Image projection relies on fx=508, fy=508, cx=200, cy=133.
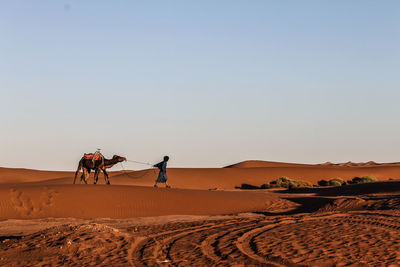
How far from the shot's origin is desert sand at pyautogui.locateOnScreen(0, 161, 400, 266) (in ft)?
33.4

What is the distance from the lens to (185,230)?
14109mm

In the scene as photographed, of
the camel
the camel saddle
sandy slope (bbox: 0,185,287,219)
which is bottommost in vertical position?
sandy slope (bbox: 0,185,287,219)

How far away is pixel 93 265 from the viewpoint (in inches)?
389

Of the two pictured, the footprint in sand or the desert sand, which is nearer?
the desert sand

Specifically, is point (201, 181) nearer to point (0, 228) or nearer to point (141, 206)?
point (141, 206)

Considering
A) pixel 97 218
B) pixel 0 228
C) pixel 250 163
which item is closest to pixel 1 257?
pixel 0 228

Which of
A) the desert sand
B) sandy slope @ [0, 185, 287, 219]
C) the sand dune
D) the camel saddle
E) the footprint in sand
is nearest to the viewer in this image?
the desert sand

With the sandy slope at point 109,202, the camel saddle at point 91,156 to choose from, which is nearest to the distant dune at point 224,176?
the camel saddle at point 91,156

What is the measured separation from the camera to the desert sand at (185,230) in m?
10.2

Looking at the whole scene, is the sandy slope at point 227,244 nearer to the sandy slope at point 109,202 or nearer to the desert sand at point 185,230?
the desert sand at point 185,230

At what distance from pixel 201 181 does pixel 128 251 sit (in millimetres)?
39011

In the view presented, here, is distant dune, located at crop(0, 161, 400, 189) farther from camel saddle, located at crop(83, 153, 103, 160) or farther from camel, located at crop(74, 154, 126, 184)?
camel saddle, located at crop(83, 153, 103, 160)

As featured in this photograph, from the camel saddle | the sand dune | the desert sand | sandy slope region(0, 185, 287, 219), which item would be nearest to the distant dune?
the sand dune

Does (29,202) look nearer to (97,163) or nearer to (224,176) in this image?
(97,163)
